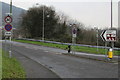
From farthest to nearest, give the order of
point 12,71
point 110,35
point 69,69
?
point 110,35, point 69,69, point 12,71

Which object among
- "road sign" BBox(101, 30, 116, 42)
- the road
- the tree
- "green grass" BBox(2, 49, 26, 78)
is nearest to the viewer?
"green grass" BBox(2, 49, 26, 78)

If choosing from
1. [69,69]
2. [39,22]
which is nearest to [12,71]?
[69,69]

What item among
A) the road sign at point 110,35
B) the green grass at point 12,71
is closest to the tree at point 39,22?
the road sign at point 110,35

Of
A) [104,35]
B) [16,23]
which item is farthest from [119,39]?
[16,23]

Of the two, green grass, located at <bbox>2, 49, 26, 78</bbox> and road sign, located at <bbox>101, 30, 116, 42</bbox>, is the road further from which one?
road sign, located at <bbox>101, 30, 116, 42</bbox>

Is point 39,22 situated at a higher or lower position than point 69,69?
higher

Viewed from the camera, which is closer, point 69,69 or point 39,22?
point 69,69

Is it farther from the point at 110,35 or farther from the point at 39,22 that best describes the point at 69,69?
the point at 39,22

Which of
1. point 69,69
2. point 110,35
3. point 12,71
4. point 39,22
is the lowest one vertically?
point 69,69

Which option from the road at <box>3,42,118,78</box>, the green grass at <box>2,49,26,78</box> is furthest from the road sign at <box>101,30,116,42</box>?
the green grass at <box>2,49,26,78</box>

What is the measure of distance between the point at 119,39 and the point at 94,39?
672cm

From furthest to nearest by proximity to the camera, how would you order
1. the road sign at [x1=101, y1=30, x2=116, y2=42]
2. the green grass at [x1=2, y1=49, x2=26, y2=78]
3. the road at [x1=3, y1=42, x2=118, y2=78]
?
the road sign at [x1=101, y1=30, x2=116, y2=42]
the road at [x1=3, y1=42, x2=118, y2=78]
the green grass at [x1=2, y1=49, x2=26, y2=78]

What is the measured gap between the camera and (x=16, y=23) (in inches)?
2355

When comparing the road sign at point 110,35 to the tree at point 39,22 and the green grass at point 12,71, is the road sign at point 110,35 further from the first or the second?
the tree at point 39,22
